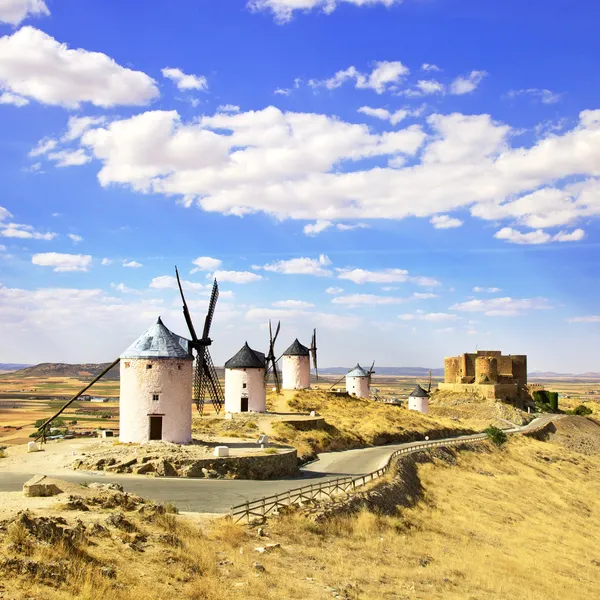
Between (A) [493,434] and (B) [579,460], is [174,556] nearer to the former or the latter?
(A) [493,434]

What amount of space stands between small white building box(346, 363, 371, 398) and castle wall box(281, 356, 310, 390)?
721cm

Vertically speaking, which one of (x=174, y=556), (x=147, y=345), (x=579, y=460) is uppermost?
(x=147, y=345)

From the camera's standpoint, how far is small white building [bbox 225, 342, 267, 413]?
137ft

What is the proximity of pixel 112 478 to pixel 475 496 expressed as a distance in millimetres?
17327

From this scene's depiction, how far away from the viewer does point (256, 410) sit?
138 ft

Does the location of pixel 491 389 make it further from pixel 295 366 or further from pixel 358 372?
pixel 295 366

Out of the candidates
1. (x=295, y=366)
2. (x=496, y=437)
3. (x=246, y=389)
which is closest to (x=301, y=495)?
(x=246, y=389)

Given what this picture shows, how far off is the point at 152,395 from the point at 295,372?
1083 inches

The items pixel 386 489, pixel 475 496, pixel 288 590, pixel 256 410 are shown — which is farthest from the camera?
pixel 256 410

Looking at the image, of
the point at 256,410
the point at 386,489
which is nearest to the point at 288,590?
the point at 386,489

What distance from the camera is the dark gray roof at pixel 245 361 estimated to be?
41875mm

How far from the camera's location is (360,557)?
56.0 ft

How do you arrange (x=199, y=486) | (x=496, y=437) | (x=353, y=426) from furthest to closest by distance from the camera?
1. (x=496, y=437)
2. (x=353, y=426)
3. (x=199, y=486)

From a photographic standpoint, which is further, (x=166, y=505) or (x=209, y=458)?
(x=209, y=458)
